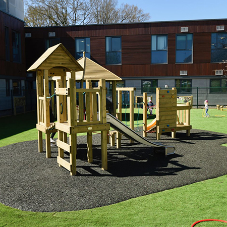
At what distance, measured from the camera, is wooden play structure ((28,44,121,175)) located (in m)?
7.39

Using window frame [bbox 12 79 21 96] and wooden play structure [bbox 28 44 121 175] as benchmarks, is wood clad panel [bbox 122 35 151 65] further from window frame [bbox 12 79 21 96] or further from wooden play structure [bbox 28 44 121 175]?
wooden play structure [bbox 28 44 121 175]

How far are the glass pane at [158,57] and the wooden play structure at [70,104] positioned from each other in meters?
18.9

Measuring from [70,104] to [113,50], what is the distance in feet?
75.4

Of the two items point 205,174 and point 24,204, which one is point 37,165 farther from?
point 205,174

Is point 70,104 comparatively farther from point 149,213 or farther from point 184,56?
point 184,56

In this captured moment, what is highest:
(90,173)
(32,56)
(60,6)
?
(60,6)

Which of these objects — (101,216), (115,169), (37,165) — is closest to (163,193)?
(101,216)

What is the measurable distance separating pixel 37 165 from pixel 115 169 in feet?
7.24

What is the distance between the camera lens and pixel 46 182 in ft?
22.3

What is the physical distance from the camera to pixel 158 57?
29062mm

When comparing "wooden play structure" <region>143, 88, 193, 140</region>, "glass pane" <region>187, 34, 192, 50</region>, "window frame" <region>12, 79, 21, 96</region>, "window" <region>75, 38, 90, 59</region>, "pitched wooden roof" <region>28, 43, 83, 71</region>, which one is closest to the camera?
"pitched wooden roof" <region>28, 43, 83, 71</region>

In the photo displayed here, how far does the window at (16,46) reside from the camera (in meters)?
25.8

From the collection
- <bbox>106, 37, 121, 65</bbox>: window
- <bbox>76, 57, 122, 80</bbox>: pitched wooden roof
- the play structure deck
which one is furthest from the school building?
the play structure deck

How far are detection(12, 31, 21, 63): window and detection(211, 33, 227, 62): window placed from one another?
1789 centimetres
